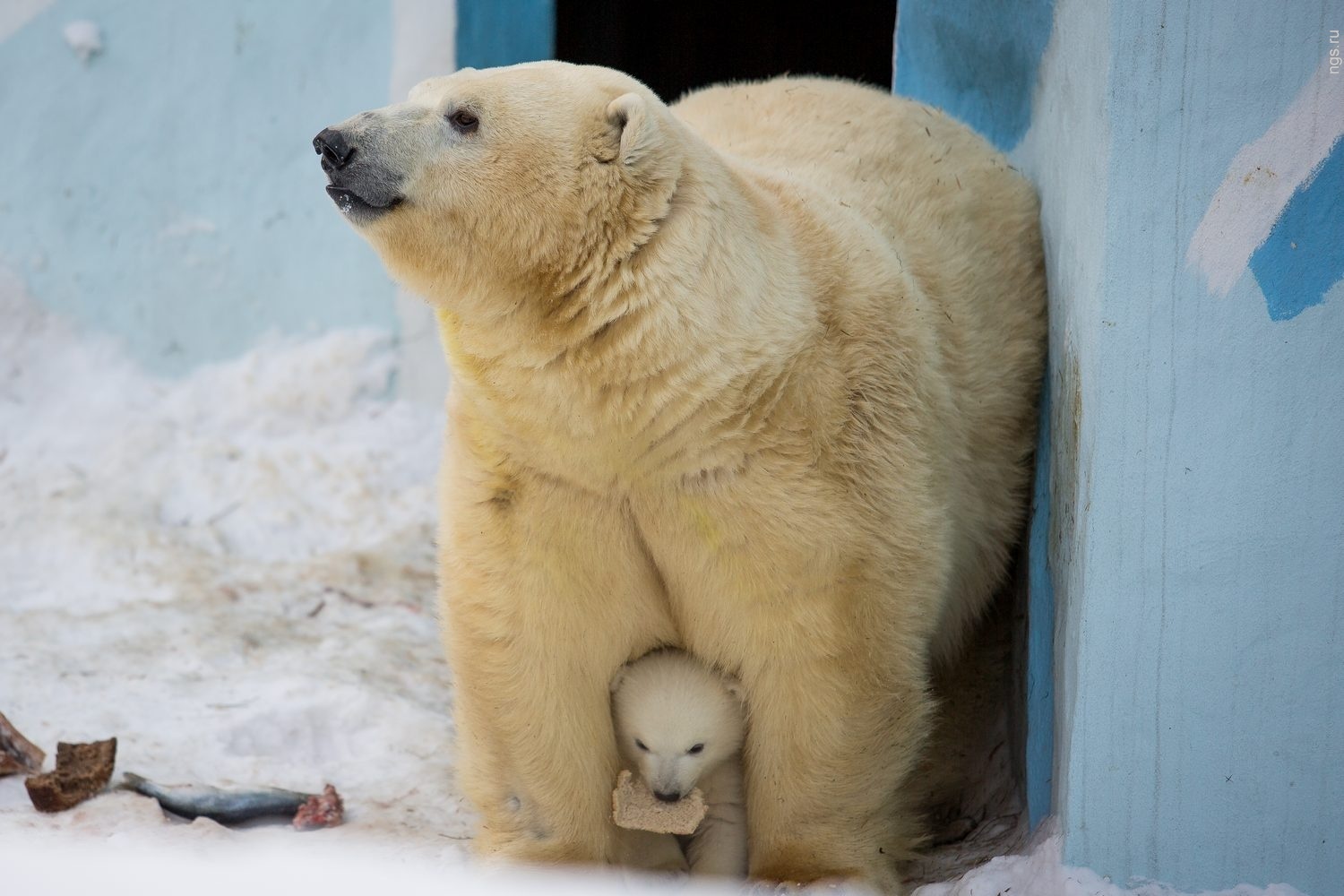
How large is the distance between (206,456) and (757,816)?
251 centimetres

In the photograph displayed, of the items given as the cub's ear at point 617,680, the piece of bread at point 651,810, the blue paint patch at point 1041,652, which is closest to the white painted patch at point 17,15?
the cub's ear at point 617,680

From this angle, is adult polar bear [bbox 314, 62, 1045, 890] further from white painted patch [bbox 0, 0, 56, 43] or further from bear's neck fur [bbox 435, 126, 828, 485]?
white painted patch [bbox 0, 0, 56, 43]

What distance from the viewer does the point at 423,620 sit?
4.11 metres

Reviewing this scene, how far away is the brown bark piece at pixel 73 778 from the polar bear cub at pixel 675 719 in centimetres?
113

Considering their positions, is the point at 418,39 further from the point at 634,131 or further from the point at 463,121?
the point at 634,131

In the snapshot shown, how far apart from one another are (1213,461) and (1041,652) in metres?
0.76

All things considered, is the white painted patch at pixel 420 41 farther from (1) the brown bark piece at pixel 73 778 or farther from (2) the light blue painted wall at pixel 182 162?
(1) the brown bark piece at pixel 73 778

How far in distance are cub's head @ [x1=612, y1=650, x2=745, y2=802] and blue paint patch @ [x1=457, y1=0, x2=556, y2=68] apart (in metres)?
2.71

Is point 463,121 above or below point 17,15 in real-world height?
below

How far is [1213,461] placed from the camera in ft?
7.07

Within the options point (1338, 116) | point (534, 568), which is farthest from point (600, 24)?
point (1338, 116)

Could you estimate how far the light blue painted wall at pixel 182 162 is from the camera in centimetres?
462

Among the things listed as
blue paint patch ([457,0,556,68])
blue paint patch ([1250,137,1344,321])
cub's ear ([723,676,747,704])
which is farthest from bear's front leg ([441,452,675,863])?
blue paint patch ([457,0,556,68])

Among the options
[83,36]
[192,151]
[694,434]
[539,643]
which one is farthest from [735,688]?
[83,36]
